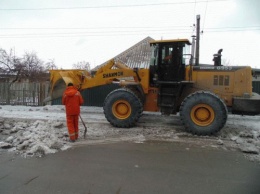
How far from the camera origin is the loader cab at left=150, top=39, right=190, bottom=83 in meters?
9.69

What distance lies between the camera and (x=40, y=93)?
57.0ft

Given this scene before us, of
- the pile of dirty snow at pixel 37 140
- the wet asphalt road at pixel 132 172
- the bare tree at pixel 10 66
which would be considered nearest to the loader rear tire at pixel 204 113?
the wet asphalt road at pixel 132 172

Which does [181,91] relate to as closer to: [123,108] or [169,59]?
[169,59]

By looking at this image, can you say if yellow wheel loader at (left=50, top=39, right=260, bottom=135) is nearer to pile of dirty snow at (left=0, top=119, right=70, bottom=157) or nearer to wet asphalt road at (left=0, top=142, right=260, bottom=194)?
wet asphalt road at (left=0, top=142, right=260, bottom=194)

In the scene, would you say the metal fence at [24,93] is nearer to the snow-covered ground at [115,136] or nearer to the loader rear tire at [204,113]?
the snow-covered ground at [115,136]

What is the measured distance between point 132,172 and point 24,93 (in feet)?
47.0

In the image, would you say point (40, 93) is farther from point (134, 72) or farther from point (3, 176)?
point (3, 176)

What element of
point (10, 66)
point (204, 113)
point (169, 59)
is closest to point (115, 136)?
point (204, 113)

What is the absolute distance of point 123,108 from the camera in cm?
989

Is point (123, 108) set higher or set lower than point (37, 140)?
higher

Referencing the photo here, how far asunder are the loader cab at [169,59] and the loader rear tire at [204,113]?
1.35 m

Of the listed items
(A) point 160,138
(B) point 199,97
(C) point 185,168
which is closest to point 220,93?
(B) point 199,97

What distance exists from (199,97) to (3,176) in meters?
6.09

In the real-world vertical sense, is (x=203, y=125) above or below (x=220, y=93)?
below
